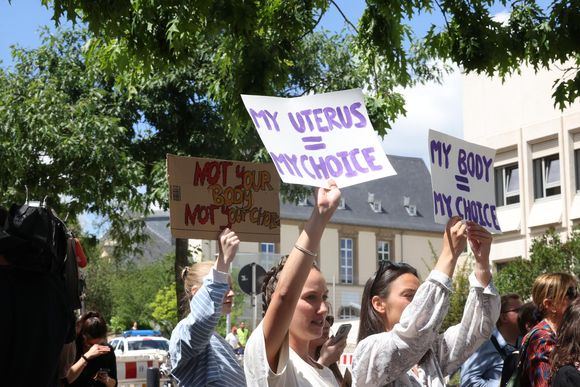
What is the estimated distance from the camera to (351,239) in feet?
265

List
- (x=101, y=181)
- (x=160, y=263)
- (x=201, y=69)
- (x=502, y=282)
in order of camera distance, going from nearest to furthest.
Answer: (x=101, y=181)
(x=201, y=69)
(x=502, y=282)
(x=160, y=263)

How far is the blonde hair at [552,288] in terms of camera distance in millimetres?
6836

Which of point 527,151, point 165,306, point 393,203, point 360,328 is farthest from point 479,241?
point 393,203

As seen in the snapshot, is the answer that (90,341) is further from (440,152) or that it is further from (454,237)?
(454,237)

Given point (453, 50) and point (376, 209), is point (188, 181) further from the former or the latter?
point (376, 209)

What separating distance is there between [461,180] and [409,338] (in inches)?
48.4

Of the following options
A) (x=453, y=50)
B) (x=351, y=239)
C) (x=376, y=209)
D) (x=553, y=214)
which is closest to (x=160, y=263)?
(x=351, y=239)

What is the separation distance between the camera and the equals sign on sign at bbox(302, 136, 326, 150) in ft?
15.5

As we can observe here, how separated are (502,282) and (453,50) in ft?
62.8

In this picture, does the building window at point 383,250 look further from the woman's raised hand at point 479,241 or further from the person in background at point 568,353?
the woman's raised hand at point 479,241

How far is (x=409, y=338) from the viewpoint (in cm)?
475

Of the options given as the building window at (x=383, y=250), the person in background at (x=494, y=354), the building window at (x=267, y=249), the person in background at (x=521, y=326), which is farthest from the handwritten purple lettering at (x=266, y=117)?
the building window at (x=383, y=250)

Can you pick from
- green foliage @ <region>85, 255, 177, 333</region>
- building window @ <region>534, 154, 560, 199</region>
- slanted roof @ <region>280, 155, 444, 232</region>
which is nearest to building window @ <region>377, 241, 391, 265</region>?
slanted roof @ <region>280, 155, 444, 232</region>

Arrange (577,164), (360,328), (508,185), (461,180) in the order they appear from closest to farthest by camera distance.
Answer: (360,328) → (461,180) → (577,164) → (508,185)
